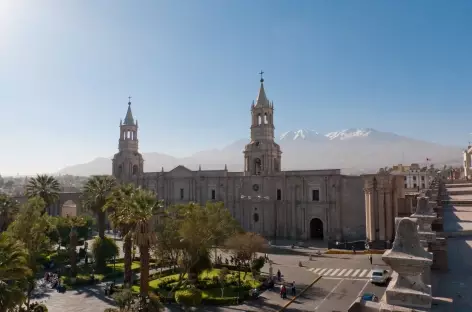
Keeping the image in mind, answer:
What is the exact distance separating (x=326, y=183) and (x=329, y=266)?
1470cm

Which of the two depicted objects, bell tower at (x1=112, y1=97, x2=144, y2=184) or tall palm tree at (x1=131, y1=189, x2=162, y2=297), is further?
bell tower at (x1=112, y1=97, x2=144, y2=184)

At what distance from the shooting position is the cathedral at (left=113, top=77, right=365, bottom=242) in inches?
1805

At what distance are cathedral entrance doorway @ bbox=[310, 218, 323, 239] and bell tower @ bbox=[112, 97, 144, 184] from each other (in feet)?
98.9

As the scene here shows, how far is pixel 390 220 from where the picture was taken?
40219 millimetres

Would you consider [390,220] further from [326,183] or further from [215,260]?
[215,260]

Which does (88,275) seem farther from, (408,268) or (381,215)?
(408,268)

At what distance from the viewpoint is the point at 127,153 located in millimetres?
63406

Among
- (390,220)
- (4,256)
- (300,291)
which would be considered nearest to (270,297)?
(300,291)

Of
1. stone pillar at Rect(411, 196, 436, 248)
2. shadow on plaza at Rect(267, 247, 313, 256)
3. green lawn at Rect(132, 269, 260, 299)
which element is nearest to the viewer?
stone pillar at Rect(411, 196, 436, 248)

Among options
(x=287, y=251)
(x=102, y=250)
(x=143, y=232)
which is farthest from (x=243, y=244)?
(x=287, y=251)

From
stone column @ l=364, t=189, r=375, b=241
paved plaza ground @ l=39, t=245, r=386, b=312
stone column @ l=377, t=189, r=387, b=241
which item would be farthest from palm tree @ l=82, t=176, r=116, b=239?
stone column @ l=377, t=189, r=387, b=241

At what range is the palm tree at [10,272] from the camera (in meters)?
11.9

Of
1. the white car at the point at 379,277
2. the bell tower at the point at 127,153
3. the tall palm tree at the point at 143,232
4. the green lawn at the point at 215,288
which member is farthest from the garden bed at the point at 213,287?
the bell tower at the point at 127,153

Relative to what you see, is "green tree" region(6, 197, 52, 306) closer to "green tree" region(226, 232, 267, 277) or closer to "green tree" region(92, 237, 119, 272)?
"green tree" region(92, 237, 119, 272)
